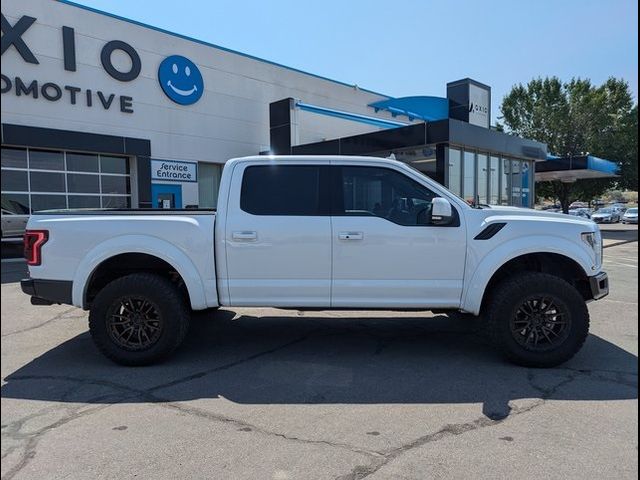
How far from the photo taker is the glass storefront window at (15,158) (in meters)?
15.7

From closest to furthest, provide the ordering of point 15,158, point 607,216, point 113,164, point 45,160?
point 15,158 → point 45,160 → point 113,164 → point 607,216

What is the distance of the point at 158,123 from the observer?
62.5 ft

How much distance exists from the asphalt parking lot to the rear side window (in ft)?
5.19

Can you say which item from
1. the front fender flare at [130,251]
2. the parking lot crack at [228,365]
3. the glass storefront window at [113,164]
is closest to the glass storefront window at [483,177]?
the parking lot crack at [228,365]

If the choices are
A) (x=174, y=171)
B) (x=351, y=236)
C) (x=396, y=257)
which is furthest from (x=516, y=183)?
(x=351, y=236)

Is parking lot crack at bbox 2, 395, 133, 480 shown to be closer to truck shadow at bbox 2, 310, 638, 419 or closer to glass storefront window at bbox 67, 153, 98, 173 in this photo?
truck shadow at bbox 2, 310, 638, 419

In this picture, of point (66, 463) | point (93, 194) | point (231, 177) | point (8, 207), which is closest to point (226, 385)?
point (66, 463)

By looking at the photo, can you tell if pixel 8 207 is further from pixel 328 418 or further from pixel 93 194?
pixel 328 418

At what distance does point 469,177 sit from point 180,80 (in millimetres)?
11495

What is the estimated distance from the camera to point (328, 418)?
12.7 feet

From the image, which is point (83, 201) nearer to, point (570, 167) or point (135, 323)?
point (135, 323)

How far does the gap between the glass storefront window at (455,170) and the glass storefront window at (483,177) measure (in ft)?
4.14

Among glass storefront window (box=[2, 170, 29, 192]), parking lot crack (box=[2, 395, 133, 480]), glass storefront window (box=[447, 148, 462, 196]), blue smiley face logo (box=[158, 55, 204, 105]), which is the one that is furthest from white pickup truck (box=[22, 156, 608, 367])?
blue smiley face logo (box=[158, 55, 204, 105])

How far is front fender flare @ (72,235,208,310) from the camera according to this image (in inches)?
197
